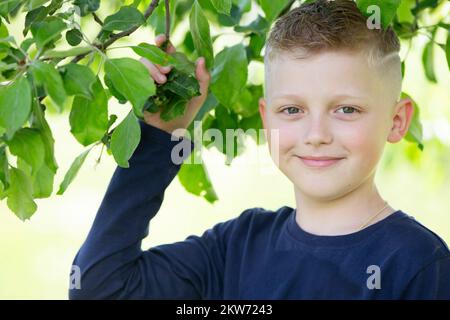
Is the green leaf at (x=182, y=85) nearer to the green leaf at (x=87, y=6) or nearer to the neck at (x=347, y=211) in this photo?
the green leaf at (x=87, y=6)

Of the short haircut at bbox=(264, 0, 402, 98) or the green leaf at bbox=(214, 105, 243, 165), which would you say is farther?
the green leaf at bbox=(214, 105, 243, 165)

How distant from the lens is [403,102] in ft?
4.11

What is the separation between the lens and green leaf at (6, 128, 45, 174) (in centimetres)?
97

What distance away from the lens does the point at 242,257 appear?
127 cm

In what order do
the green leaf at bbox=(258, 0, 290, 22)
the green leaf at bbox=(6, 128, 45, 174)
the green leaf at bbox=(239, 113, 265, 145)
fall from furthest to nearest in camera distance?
the green leaf at bbox=(239, 113, 265, 145) → the green leaf at bbox=(258, 0, 290, 22) → the green leaf at bbox=(6, 128, 45, 174)

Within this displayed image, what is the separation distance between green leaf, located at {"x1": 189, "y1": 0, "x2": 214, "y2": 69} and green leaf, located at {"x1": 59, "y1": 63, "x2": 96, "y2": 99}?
0.21m

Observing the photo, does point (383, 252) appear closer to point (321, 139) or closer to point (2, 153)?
point (321, 139)

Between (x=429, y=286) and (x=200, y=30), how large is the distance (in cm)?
41

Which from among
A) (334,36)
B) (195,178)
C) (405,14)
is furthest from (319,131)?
(405,14)

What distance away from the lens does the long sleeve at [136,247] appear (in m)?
1.23

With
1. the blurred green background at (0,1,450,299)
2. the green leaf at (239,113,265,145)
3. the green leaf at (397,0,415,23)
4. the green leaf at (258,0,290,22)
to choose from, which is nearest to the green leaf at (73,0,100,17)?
the green leaf at (258,0,290,22)

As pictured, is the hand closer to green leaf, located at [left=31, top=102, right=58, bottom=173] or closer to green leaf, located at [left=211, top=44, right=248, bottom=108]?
green leaf, located at [left=211, top=44, right=248, bottom=108]

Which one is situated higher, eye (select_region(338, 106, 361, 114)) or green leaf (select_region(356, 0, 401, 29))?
green leaf (select_region(356, 0, 401, 29))

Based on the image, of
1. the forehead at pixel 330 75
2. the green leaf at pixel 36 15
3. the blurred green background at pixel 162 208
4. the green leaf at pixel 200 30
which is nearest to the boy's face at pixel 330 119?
the forehead at pixel 330 75
